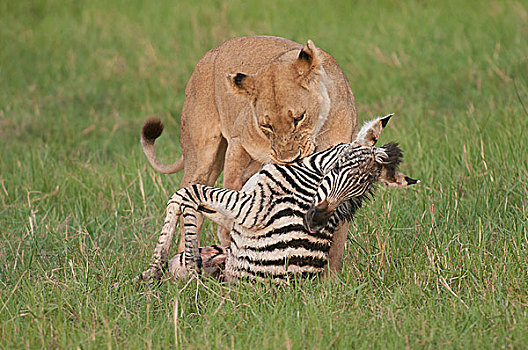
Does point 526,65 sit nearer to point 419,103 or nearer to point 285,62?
point 419,103

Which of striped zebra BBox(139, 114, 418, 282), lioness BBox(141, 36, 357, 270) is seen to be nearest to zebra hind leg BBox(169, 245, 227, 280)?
striped zebra BBox(139, 114, 418, 282)

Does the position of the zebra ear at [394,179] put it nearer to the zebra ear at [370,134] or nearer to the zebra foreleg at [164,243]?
the zebra ear at [370,134]

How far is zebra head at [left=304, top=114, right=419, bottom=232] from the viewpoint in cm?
400

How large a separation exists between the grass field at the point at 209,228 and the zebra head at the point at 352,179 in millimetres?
393

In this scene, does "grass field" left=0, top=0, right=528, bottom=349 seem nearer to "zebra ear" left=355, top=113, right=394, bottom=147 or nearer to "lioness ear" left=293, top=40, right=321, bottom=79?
"zebra ear" left=355, top=113, right=394, bottom=147

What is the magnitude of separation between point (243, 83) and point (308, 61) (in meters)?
0.46

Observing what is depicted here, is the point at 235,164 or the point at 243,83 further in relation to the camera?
the point at 235,164

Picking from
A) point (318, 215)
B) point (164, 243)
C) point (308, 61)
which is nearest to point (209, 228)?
point (164, 243)

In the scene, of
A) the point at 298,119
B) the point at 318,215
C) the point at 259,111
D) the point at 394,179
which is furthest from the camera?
the point at 259,111

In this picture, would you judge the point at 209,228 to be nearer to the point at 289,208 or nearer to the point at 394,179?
the point at 289,208

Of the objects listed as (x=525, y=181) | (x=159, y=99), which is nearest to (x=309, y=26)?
(x=159, y=99)

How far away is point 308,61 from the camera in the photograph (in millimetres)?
4828

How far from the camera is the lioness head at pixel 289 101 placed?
463 cm

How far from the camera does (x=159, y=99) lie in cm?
959
